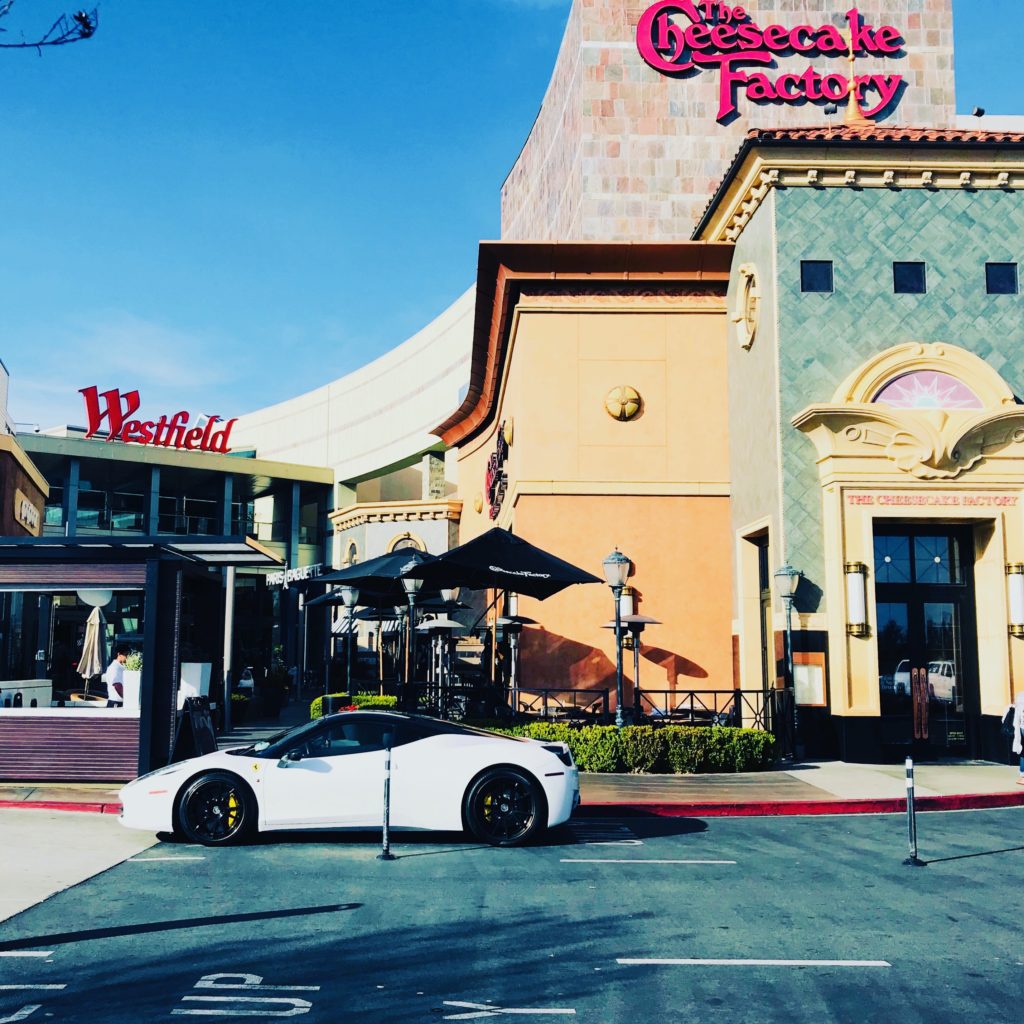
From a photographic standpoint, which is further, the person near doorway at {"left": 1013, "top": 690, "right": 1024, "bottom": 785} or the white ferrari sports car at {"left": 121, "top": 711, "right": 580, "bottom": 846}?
the person near doorway at {"left": 1013, "top": 690, "right": 1024, "bottom": 785}

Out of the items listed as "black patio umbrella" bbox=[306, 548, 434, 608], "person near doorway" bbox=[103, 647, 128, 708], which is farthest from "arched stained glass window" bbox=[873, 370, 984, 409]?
"person near doorway" bbox=[103, 647, 128, 708]

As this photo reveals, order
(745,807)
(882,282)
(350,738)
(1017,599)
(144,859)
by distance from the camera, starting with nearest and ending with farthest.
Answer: (144,859) → (350,738) → (745,807) → (1017,599) → (882,282)

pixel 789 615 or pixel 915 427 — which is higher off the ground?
pixel 915 427

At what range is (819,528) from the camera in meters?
19.4

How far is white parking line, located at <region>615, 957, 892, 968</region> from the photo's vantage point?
6.80m

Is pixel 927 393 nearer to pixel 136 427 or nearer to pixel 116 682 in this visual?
pixel 116 682

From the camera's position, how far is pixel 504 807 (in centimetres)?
1127

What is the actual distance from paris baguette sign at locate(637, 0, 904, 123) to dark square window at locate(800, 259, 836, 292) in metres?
9.12

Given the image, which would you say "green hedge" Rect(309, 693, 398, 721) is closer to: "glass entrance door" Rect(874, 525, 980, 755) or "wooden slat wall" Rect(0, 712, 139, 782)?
"wooden slat wall" Rect(0, 712, 139, 782)

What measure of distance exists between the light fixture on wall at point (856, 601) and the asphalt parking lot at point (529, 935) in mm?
7504

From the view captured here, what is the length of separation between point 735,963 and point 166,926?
372cm

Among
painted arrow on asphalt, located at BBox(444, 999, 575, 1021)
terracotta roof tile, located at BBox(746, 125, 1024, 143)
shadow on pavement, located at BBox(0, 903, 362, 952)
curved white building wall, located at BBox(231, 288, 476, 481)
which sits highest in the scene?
curved white building wall, located at BBox(231, 288, 476, 481)

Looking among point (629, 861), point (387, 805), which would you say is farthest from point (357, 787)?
point (629, 861)

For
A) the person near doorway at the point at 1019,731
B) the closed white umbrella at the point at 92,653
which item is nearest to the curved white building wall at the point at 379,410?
the closed white umbrella at the point at 92,653
